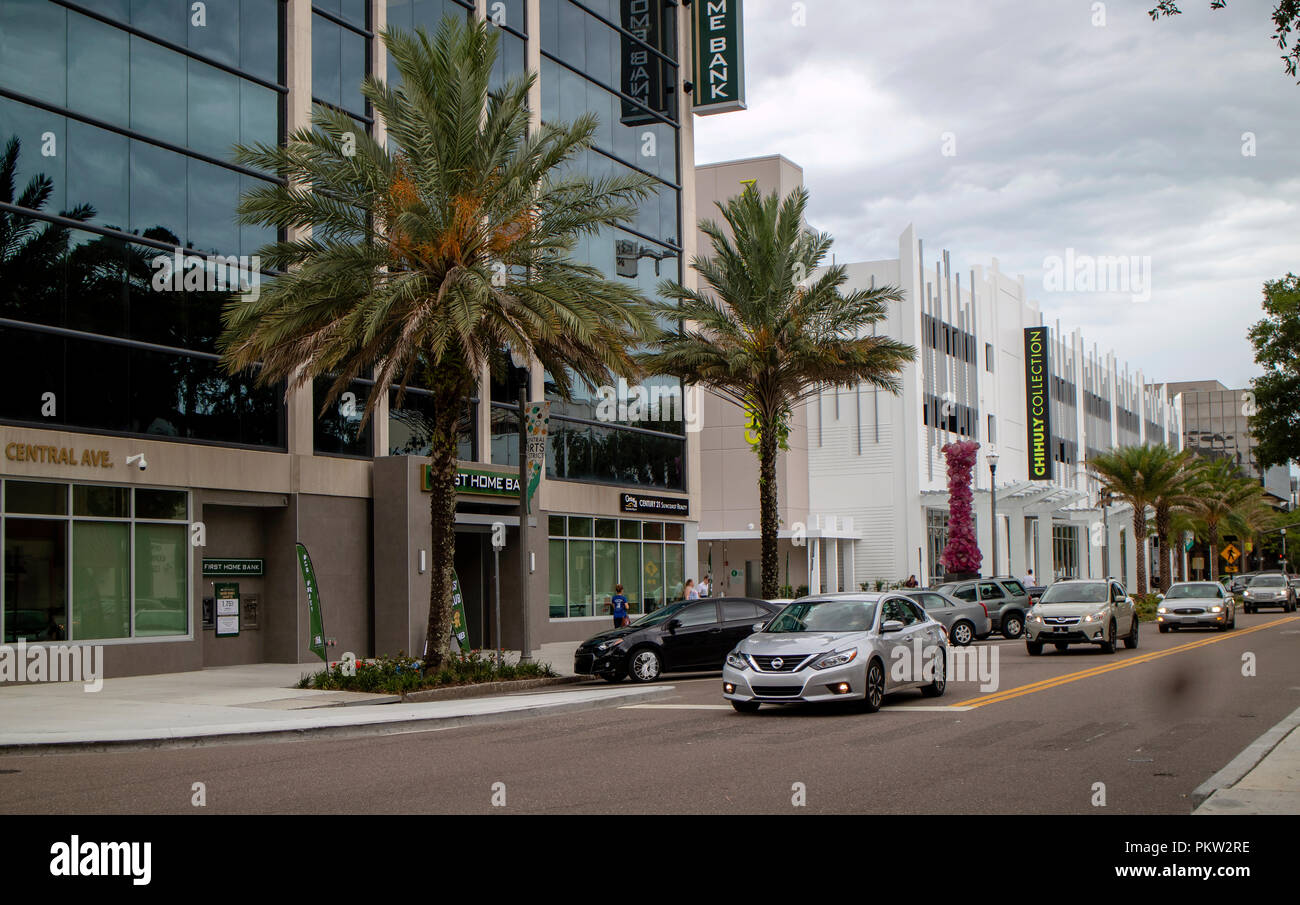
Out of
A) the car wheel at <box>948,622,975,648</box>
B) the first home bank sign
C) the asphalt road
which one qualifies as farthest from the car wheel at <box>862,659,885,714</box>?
the car wheel at <box>948,622,975,648</box>

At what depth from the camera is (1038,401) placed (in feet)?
224

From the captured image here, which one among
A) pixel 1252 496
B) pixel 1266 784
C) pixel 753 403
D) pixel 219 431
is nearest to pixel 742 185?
pixel 753 403

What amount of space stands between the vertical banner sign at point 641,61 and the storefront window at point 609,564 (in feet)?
41.1

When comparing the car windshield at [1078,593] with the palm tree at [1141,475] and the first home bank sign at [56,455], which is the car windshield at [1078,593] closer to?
the first home bank sign at [56,455]

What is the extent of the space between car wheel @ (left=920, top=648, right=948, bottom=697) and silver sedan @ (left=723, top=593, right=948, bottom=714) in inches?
1.0

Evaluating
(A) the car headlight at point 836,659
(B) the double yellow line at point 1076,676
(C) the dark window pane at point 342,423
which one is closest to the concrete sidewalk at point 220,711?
(A) the car headlight at point 836,659

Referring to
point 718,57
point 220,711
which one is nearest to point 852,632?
point 220,711

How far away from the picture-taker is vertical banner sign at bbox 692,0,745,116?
39094mm

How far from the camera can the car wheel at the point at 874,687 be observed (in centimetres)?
1562

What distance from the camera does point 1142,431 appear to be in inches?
3826

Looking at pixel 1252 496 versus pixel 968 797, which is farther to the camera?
pixel 1252 496

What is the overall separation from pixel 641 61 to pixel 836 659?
89.9 ft

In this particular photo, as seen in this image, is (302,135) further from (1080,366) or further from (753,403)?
(1080,366)

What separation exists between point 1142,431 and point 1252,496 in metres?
12.5
